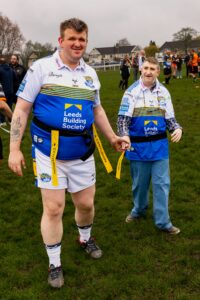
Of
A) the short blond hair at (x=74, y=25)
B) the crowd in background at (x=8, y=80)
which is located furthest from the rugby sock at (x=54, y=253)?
the crowd in background at (x=8, y=80)

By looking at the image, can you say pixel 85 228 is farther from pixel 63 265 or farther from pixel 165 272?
pixel 165 272

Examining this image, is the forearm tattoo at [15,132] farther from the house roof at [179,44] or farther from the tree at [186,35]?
the house roof at [179,44]

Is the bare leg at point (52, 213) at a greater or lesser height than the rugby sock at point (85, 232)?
greater

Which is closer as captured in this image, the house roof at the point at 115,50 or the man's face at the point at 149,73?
the man's face at the point at 149,73

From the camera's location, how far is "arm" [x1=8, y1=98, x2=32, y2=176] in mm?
3471

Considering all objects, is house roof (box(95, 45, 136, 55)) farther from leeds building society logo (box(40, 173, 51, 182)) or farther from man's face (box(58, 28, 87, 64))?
leeds building society logo (box(40, 173, 51, 182))

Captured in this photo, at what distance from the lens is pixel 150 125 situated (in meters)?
4.52

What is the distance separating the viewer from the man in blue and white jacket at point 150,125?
449 cm

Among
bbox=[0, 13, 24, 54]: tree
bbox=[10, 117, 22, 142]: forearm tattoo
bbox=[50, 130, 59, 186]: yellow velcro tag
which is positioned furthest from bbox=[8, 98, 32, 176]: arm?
bbox=[0, 13, 24, 54]: tree

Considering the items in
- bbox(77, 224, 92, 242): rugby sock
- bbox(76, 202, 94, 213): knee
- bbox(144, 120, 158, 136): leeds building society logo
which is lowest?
bbox(77, 224, 92, 242): rugby sock

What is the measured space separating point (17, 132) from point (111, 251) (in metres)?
1.89

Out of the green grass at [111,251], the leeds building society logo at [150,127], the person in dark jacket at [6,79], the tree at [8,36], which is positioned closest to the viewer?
the green grass at [111,251]

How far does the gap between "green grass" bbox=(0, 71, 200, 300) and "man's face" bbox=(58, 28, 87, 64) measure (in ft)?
7.18

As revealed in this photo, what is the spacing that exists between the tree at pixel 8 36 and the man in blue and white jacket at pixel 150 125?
82.3 m
